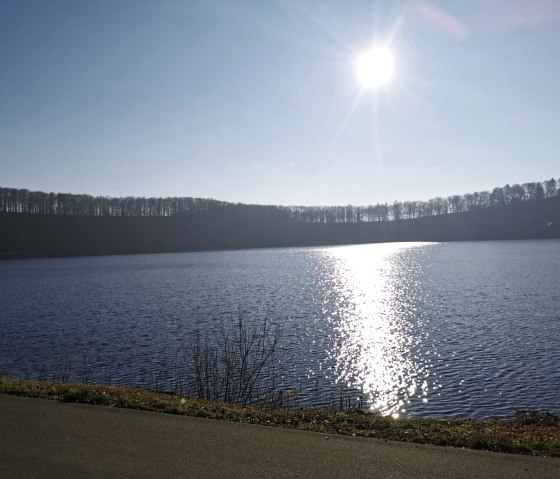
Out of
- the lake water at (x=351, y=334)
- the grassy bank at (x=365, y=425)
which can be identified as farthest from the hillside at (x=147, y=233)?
the grassy bank at (x=365, y=425)

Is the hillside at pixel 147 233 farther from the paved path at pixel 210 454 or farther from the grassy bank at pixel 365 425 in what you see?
the paved path at pixel 210 454

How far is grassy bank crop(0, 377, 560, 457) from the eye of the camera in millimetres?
7544

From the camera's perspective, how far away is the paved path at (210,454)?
6312 mm

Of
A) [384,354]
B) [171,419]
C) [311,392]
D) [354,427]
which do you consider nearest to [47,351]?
[311,392]

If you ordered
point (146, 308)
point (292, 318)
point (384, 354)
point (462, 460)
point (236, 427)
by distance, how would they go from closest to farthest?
point (462, 460), point (236, 427), point (384, 354), point (292, 318), point (146, 308)

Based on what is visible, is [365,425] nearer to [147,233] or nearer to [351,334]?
[351,334]

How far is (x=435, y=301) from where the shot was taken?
3859cm

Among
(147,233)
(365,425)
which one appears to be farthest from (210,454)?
(147,233)

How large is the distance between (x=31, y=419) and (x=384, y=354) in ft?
55.5

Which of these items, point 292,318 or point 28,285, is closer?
point 292,318

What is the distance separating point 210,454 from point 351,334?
21.3 m

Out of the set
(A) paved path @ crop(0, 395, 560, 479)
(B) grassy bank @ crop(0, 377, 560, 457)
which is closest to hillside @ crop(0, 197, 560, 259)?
(B) grassy bank @ crop(0, 377, 560, 457)

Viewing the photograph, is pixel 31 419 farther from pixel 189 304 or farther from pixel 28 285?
pixel 28 285

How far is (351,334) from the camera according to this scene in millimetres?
27547
